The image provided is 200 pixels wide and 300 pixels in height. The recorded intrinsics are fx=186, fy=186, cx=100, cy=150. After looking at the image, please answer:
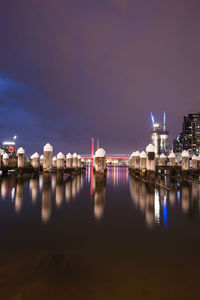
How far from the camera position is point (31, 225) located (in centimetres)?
628

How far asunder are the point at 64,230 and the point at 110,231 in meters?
1.45

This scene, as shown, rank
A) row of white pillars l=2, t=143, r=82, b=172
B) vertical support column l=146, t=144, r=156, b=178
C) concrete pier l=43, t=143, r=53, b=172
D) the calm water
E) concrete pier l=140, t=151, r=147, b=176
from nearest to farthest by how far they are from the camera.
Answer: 1. the calm water
2. vertical support column l=146, t=144, r=156, b=178
3. concrete pier l=43, t=143, r=53, b=172
4. row of white pillars l=2, t=143, r=82, b=172
5. concrete pier l=140, t=151, r=147, b=176

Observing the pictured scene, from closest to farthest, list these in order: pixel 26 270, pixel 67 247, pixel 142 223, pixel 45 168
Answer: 1. pixel 26 270
2. pixel 67 247
3. pixel 142 223
4. pixel 45 168

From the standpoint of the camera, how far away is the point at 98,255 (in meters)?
4.34

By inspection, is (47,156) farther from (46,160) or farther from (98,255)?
(98,255)

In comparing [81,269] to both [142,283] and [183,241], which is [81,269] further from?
[183,241]

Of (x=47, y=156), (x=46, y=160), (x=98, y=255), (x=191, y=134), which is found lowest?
(x=98, y=255)

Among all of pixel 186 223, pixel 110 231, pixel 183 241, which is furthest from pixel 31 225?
pixel 186 223

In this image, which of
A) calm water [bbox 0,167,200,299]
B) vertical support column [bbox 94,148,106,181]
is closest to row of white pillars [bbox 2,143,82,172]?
vertical support column [bbox 94,148,106,181]

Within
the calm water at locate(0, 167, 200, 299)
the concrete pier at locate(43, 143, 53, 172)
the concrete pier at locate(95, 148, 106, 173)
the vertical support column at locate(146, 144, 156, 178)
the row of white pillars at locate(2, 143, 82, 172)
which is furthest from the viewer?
the row of white pillars at locate(2, 143, 82, 172)

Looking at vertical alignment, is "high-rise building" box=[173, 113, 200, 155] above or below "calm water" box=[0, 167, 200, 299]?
above

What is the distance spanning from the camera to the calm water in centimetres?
318

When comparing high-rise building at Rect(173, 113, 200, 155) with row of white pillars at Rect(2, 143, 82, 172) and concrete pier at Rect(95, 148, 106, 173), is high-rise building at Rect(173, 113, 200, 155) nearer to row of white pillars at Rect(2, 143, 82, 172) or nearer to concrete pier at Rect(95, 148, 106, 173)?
row of white pillars at Rect(2, 143, 82, 172)

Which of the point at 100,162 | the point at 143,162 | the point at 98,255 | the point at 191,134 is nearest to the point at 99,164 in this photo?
the point at 100,162
